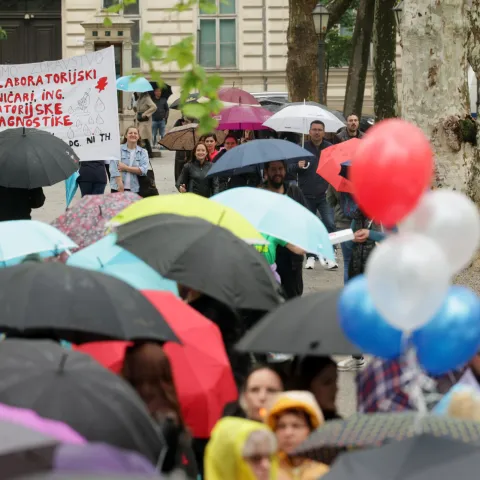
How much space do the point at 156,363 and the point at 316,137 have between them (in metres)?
10.6

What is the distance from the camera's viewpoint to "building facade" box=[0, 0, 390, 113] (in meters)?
39.9

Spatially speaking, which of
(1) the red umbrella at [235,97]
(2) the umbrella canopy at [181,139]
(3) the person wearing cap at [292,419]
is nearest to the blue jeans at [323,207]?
(2) the umbrella canopy at [181,139]

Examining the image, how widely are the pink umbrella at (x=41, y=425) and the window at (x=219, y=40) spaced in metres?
37.2

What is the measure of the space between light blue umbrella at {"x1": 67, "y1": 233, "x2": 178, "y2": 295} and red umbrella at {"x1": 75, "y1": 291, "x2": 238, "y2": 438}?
686 mm

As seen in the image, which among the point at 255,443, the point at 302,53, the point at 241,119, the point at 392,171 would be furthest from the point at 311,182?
the point at 392,171

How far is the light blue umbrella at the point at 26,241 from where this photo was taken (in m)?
7.69

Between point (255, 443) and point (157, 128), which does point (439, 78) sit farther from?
point (157, 128)

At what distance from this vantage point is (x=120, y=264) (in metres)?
7.40

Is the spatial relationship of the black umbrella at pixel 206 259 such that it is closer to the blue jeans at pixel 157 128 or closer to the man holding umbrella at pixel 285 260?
the man holding umbrella at pixel 285 260

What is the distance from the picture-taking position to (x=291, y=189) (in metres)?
11.1

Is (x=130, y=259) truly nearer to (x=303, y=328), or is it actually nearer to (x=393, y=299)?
(x=303, y=328)

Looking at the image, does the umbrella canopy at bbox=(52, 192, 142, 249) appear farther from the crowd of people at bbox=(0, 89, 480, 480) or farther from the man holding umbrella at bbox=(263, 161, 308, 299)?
the crowd of people at bbox=(0, 89, 480, 480)

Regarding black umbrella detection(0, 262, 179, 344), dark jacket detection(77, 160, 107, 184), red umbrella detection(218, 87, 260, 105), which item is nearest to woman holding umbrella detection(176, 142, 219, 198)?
dark jacket detection(77, 160, 107, 184)

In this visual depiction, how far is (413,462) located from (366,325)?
3.43ft
